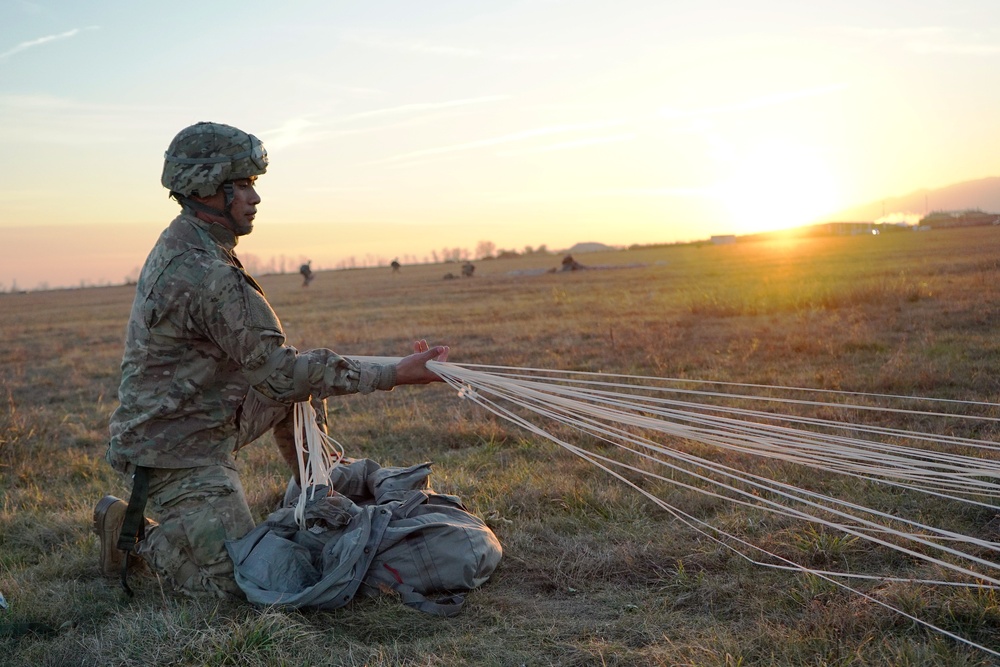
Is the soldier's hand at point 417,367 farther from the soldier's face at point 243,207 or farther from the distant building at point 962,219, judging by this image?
the distant building at point 962,219

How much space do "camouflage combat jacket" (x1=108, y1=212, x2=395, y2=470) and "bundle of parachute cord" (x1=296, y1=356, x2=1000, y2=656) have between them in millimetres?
347

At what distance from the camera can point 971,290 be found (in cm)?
1104

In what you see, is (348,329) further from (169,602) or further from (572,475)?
(169,602)

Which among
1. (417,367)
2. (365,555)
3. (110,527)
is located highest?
(417,367)

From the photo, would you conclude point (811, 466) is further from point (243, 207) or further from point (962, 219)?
point (962, 219)

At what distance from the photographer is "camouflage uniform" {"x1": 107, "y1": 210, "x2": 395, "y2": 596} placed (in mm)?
3176

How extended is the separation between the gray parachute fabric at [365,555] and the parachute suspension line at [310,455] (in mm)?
57

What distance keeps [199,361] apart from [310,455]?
0.63 meters

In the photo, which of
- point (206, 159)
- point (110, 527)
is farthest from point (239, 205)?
point (110, 527)

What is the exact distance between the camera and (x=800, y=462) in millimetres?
2965

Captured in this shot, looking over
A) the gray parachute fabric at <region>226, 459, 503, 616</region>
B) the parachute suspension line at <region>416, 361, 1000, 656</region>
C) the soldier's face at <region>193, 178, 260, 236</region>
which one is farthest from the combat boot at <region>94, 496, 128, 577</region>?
the parachute suspension line at <region>416, 361, 1000, 656</region>

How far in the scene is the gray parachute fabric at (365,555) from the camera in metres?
3.19

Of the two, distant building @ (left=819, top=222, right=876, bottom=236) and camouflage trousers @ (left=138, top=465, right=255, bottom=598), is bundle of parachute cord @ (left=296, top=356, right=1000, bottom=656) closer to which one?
camouflage trousers @ (left=138, top=465, right=255, bottom=598)

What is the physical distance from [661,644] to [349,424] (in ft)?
13.8
